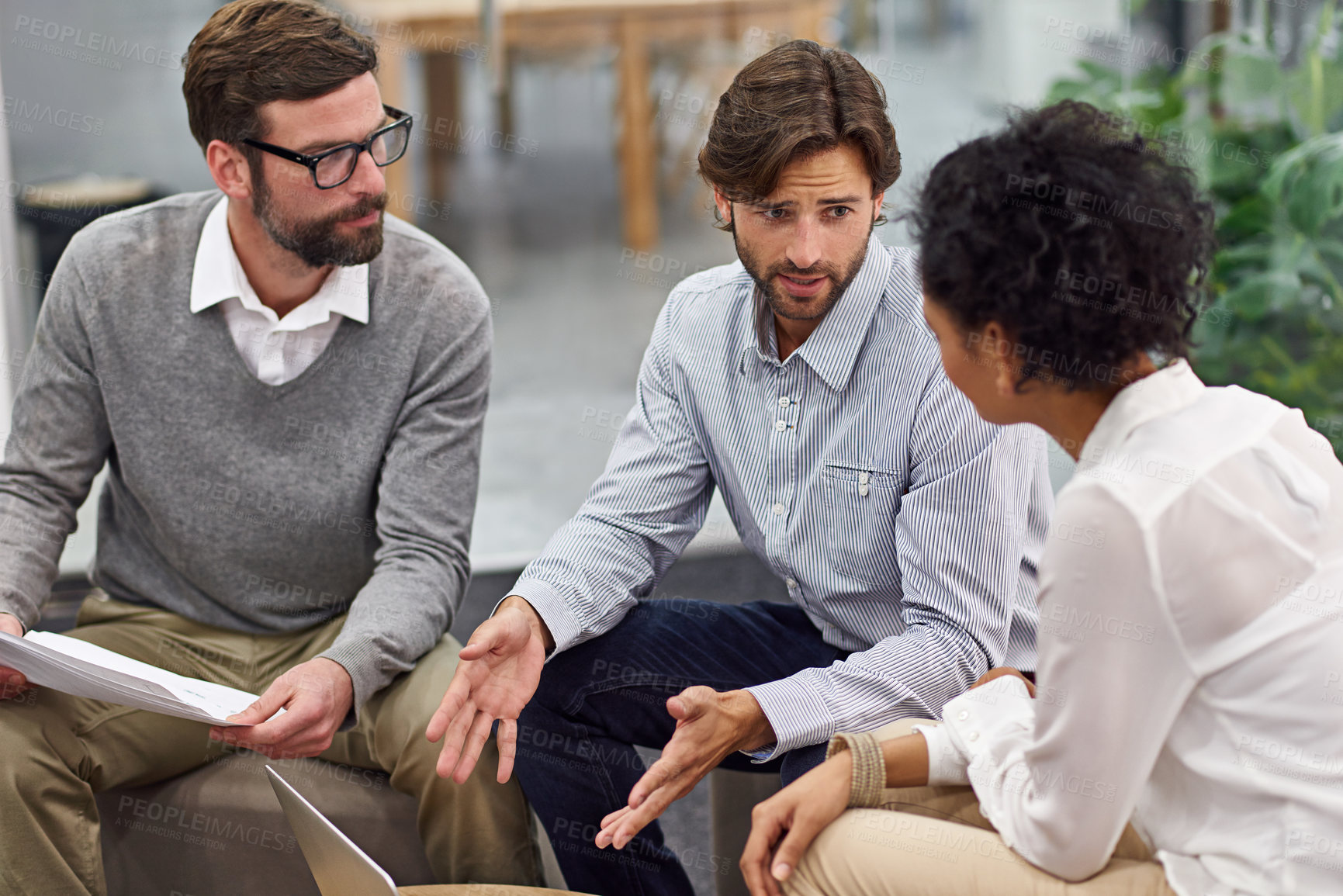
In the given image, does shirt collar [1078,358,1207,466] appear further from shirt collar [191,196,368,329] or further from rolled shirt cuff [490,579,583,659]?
shirt collar [191,196,368,329]

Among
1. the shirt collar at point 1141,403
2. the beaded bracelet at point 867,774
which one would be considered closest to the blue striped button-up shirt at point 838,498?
the beaded bracelet at point 867,774

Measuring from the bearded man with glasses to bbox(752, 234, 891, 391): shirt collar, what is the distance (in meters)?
0.48

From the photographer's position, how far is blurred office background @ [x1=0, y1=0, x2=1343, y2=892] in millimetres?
2547

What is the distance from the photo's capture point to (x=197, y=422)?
158cm

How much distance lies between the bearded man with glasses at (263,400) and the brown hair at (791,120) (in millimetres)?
454

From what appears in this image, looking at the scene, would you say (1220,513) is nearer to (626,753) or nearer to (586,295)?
(626,753)

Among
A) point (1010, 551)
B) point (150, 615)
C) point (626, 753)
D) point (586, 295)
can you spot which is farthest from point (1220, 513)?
point (586, 295)

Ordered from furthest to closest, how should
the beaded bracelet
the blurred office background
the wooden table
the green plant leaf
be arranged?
1. the wooden table
2. the green plant leaf
3. the blurred office background
4. the beaded bracelet

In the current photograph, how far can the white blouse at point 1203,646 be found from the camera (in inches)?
33.9

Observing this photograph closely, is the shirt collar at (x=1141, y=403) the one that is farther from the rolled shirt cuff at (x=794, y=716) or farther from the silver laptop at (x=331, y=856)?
the silver laptop at (x=331, y=856)

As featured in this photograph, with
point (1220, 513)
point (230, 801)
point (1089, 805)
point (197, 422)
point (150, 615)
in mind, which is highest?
point (1220, 513)

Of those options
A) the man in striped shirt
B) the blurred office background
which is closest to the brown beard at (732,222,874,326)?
the man in striped shirt

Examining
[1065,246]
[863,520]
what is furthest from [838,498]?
[1065,246]

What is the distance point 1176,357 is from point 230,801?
3.78 feet
